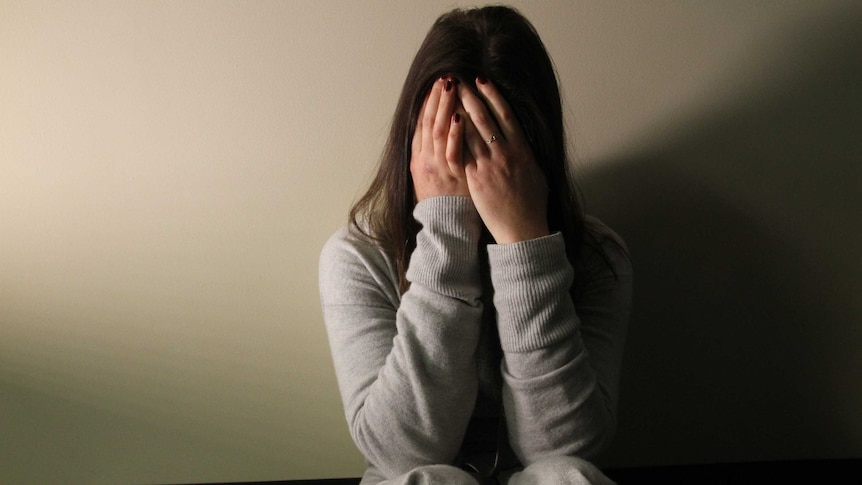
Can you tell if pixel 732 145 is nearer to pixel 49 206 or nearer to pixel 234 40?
pixel 234 40

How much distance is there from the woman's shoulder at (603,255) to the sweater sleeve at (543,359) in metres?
0.16

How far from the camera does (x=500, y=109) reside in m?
0.79

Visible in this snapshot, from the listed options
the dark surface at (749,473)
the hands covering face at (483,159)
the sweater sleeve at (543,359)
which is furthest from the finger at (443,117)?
the dark surface at (749,473)

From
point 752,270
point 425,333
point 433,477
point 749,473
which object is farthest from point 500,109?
point 749,473

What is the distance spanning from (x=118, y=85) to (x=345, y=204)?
1.22 ft

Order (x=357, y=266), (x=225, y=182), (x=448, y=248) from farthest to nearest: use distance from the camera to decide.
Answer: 1. (x=225, y=182)
2. (x=357, y=266)
3. (x=448, y=248)

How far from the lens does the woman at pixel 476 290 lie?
0.75 m

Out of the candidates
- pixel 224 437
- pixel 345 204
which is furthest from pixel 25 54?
pixel 224 437

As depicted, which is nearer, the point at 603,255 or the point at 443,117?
the point at 443,117

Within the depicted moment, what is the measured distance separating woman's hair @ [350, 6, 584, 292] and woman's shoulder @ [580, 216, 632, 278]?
26 millimetres

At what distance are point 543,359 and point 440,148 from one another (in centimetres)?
29

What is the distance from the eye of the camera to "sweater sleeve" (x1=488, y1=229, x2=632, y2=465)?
0.75m

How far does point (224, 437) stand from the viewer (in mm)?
1062

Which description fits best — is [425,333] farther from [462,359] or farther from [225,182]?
[225,182]
